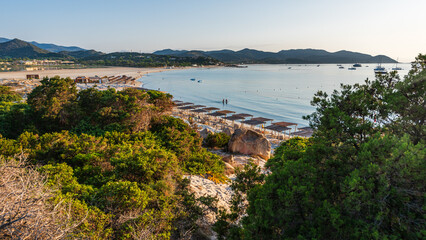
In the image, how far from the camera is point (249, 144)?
583 inches

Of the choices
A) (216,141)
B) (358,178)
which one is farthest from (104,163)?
(216,141)

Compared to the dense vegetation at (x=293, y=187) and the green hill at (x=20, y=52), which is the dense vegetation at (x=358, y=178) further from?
the green hill at (x=20, y=52)

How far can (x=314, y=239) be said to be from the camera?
10.9ft

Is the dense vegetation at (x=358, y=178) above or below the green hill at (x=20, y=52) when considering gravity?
below

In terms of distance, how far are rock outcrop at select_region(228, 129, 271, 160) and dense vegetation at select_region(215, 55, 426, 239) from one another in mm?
9602

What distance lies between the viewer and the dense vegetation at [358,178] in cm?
321

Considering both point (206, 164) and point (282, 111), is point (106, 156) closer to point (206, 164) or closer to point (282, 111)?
point (206, 164)

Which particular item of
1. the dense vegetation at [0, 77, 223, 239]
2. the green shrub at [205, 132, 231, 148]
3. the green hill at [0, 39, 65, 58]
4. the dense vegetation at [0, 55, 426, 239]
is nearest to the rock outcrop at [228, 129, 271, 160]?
the green shrub at [205, 132, 231, 148]

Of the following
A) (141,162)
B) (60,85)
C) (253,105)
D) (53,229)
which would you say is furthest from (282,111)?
(53,229)

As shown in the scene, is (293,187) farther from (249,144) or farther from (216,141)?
(216,141)

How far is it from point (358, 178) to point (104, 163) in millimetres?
6862

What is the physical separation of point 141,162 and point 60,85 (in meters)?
9.89

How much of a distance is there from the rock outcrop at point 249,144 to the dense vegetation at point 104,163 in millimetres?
3348

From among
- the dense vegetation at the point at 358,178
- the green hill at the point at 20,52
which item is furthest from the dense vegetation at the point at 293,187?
the green hill at the point at 20,52
